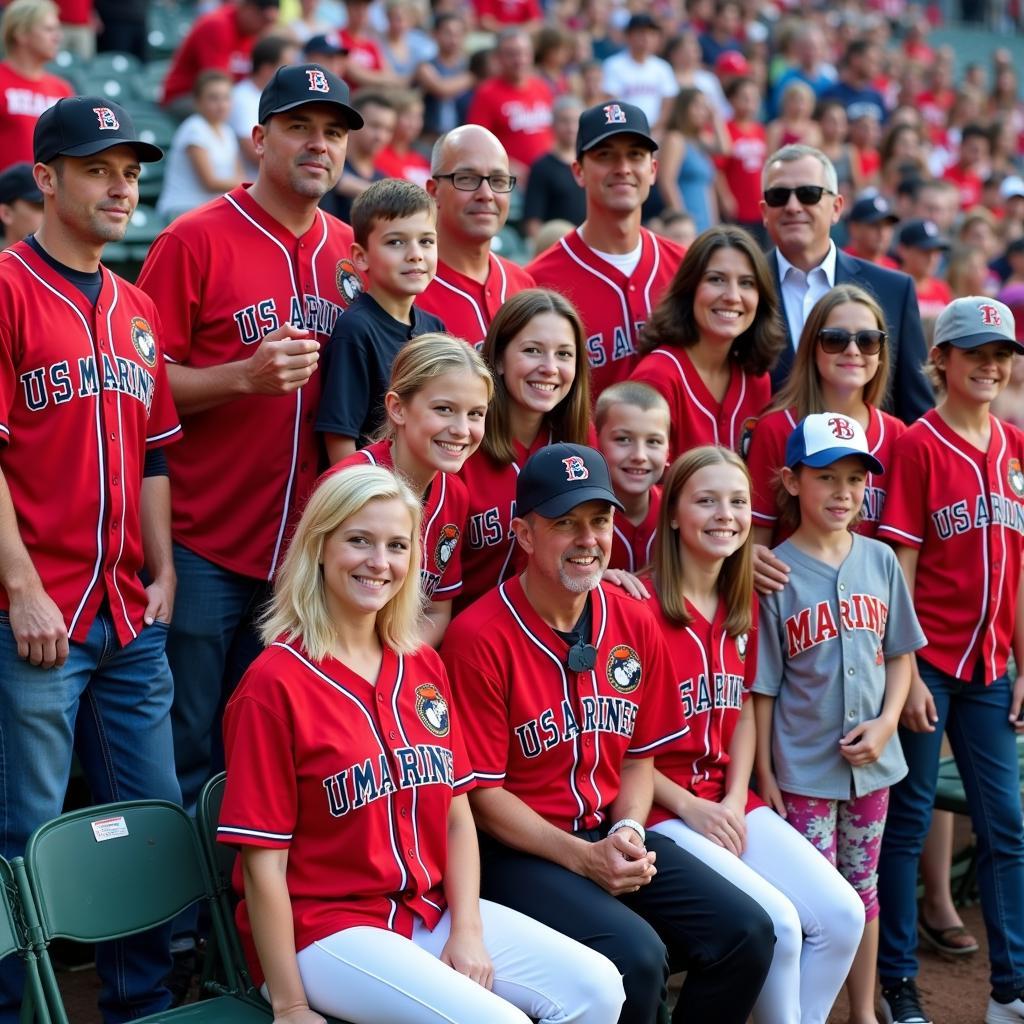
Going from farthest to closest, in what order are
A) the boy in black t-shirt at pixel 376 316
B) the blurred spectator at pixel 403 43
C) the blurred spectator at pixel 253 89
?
1. the blurred spectator at pixel 403 43
2. the blurred spectator at pixel 253 89
3. the boy in black t-shirt at pixel 376 316

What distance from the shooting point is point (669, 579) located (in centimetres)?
398

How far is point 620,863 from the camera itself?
→ 344cm

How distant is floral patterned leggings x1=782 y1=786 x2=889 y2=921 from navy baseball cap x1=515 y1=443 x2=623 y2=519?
1145mm

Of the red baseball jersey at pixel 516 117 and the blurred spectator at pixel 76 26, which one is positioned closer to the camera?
the red baseball jersey at pixel 516 117

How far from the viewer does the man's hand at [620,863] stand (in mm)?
3445

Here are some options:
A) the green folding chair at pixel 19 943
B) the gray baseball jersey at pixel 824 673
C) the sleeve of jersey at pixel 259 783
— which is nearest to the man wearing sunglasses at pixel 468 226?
the gray baseball jersey at pixel 824 673

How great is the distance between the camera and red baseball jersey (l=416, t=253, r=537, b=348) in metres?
4.39

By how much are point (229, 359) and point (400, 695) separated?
4.07ft

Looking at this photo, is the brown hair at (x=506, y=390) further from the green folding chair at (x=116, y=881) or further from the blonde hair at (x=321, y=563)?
the green folding chair at (x=116, y=881)

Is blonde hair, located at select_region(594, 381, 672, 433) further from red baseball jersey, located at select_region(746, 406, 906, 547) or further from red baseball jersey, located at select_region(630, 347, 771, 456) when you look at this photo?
red baseball jersey, located at select_region(746, 406, 906, 547)

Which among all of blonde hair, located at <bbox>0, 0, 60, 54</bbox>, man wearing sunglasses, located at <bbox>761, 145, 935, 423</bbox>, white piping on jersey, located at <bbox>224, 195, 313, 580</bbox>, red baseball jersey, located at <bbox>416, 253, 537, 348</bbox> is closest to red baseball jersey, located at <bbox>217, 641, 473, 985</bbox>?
white piping on jersey, located at <bbox>224, 195, 313, 580</bbox>

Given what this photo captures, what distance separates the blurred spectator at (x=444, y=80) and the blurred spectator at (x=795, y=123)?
245 cm

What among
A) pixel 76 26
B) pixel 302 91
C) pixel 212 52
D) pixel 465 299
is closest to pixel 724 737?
pixel 465 299

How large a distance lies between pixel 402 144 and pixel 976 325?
17.1 feet
